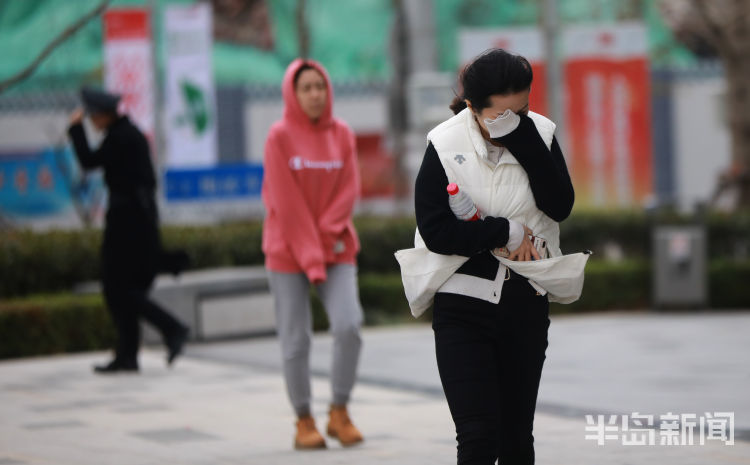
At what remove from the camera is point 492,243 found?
166 inches

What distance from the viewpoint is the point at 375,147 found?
31.3 m

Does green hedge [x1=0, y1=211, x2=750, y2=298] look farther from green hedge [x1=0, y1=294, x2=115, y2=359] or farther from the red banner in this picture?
the red banner

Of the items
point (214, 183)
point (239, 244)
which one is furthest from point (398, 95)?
point (239, 244)

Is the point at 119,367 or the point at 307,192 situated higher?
the point at 307,192

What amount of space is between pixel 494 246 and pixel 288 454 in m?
2.38

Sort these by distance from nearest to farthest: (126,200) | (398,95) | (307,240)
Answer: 1. (307,240)
2. (126,200)
3. (398,95)

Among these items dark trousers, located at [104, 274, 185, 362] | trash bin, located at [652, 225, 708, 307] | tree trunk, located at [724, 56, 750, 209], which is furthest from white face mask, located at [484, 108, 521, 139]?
tree trunk, located at [724, 56, 750, 209]

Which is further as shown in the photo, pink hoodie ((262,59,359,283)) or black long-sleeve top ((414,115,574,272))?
pink hoodie ((262,59,359,283))

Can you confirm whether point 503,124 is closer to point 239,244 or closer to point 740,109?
point 239,244

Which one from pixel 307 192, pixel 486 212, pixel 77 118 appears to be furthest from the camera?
pixel 77 118

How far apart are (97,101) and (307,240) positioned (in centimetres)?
317

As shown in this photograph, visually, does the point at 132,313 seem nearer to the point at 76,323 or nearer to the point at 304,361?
the point at 76,323

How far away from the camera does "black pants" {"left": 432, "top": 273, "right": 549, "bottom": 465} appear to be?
416cm

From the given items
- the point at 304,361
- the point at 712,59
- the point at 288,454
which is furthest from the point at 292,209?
the point at 712,59
